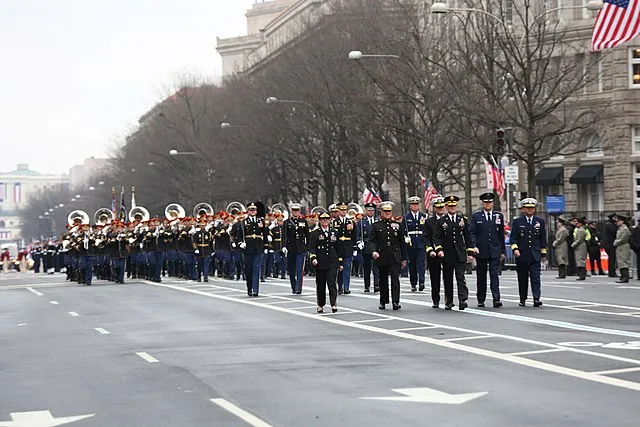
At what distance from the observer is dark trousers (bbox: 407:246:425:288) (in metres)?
30.8

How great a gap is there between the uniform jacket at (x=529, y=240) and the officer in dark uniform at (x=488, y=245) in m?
0.27

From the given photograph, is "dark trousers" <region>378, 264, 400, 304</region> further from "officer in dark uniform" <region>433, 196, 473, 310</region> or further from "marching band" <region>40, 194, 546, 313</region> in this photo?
Answer: "officer in dark uniform" <region>433, 196, 473, 310</region>

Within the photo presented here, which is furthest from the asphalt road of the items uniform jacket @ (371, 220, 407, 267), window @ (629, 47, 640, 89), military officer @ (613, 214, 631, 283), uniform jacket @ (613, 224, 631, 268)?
window @ (629, 47, 640, 89)

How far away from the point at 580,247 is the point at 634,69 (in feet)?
76.9

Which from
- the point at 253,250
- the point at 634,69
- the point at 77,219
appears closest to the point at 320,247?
the point at 253,250

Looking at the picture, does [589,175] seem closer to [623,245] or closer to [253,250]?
[623,245]

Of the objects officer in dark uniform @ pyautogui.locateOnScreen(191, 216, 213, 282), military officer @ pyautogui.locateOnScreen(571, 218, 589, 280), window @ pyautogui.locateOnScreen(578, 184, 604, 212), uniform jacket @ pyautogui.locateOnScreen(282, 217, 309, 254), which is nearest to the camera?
uniform jacket @ pyautogui.locateOnScreen(282, 217, 309, 254)

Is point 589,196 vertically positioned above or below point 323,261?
above

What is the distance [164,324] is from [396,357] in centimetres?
737

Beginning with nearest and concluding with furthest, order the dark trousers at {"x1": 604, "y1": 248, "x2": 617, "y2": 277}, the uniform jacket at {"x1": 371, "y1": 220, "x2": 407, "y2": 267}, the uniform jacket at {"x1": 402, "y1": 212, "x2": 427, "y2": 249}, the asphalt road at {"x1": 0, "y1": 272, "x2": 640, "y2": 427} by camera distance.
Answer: the asphalt road at {"x1": 0, "y1": 272, "x2": 640, "y2": 427} < the uniform jacket at {"x1": 371, "y1": 220, "x2": 407, "y2": 267} < the uniform jacket at {"x1": 402, "y1": 212, "x2": 427, "y2": 249} < the dark trousers at {"x1": 604, "y1": 248, "x2": 617, "y2": 277}

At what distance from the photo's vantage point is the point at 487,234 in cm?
2381

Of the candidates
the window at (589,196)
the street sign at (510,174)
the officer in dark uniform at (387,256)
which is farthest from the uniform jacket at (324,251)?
the window at (589,196)

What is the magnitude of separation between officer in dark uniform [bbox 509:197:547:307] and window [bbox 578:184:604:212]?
124 feet

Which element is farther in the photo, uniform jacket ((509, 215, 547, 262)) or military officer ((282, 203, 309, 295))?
military officer ((282, 203, 309, 295))
